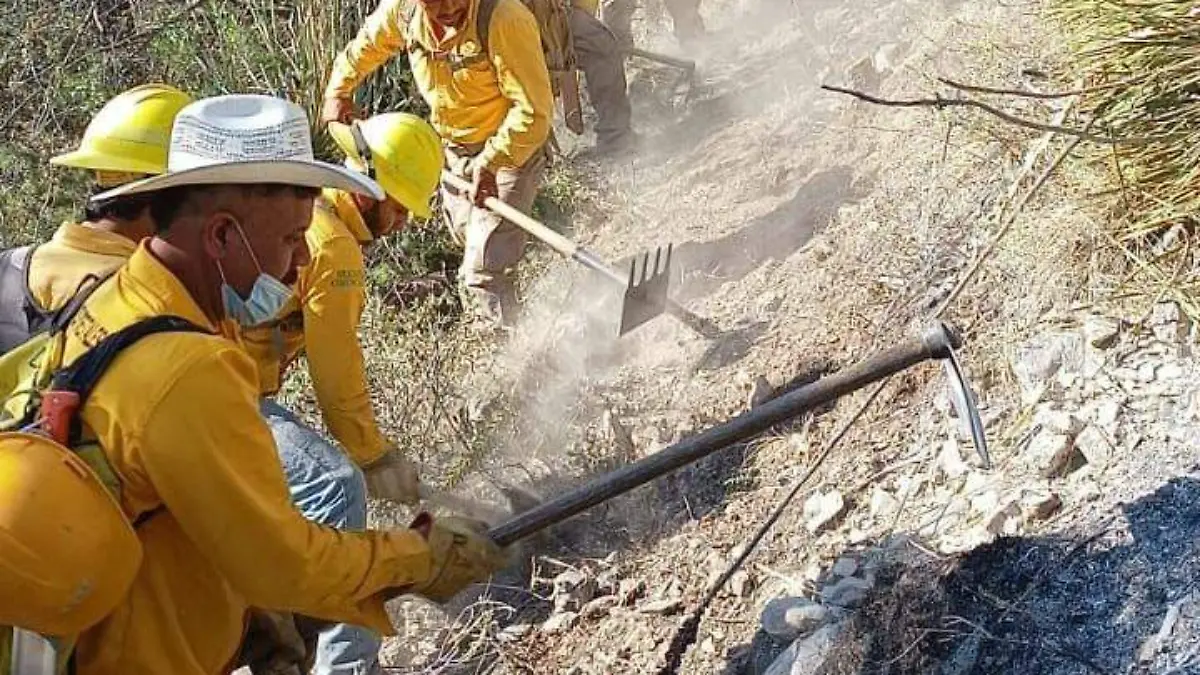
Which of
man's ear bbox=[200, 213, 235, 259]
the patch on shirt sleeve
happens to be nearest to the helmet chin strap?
the patch on shirt sleeve

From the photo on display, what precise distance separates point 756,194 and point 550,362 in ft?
4.68

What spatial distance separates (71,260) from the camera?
3.27 m

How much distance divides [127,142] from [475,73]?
1965mm

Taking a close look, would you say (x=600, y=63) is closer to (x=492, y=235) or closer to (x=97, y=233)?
(x=492, y=235)

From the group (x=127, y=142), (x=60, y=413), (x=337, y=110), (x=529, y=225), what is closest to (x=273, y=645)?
(x=60, y=413)

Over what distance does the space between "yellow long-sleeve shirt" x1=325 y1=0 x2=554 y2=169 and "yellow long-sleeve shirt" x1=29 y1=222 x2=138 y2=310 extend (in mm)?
2216

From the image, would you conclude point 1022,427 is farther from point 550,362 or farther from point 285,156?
point 550,362

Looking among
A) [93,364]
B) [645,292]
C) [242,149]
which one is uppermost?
[242,149]

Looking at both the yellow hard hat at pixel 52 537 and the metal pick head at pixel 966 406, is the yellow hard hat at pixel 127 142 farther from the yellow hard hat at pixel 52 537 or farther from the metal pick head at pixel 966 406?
the metal pick head at pixel 966 406

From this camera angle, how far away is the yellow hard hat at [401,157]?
4.05 meters

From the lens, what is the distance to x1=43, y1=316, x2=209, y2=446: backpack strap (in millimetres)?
2146

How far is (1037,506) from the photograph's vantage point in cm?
311

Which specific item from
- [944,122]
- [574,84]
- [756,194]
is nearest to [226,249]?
[944,122]

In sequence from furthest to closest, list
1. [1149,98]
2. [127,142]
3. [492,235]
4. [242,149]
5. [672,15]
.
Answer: [672,15], [492,235], [127,142], [1149,98], [242,149]
